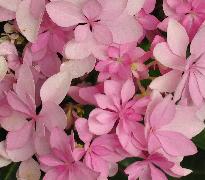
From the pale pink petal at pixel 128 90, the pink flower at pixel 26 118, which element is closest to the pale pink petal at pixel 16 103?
the pink flower at pixel 26 118

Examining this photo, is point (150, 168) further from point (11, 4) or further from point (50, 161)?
point (11, 4)

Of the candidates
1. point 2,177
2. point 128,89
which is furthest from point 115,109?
point 2,177

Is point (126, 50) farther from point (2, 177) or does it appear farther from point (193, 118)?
point (2, 177)

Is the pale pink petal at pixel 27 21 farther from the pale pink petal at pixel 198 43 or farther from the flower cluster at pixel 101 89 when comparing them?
the pale pink petal at pixel 198 43

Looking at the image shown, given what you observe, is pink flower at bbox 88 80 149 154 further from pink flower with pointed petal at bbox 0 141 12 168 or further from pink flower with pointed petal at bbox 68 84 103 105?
pink flower with pointed petal at bbox 0 141 12 168

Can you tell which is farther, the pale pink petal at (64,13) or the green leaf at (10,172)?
the green leaf at (10,172)

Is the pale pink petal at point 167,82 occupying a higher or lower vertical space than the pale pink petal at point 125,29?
lower
